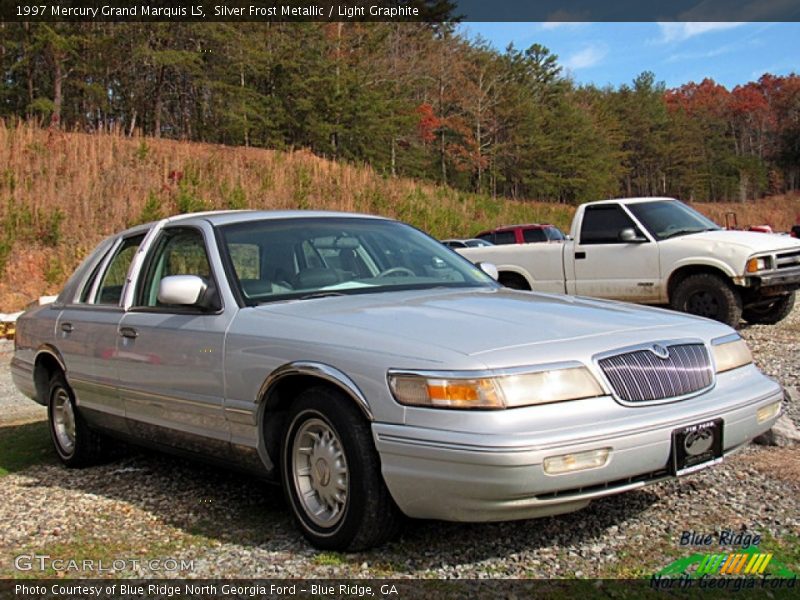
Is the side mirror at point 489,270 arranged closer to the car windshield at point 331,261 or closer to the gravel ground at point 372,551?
the car windshield at point 331,261

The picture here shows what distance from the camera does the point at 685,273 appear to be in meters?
10.4

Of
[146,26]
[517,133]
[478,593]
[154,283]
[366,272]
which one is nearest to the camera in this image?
[478,593]

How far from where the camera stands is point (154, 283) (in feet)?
16.3

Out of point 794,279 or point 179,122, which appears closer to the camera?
point 794,279

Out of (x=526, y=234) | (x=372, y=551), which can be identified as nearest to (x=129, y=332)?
(x=372, y=551)

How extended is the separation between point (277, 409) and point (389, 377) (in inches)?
32.2

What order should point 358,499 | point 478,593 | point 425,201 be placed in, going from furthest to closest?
point 425,201
point 358,499
point 478,593

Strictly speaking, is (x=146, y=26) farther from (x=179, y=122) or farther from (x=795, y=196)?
(x=795, y=196)

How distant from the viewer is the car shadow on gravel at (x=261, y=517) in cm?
353

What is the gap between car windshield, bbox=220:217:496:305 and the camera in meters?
4.32

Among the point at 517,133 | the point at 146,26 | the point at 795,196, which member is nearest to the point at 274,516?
the point at 146,26

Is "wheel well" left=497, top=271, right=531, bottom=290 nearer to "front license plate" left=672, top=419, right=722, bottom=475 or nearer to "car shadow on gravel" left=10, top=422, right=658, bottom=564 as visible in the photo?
"car shadow on gravel" left=10, top=422, right=658, bottom=564

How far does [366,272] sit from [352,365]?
4.06 ft

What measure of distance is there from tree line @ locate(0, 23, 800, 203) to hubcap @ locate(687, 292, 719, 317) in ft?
66.6
